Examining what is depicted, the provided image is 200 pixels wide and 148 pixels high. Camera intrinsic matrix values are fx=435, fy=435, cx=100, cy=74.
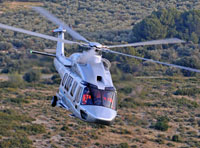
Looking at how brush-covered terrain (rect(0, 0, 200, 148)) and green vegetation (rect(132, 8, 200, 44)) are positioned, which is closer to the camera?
brush-covered terrain (rect(0, 0, 200, 148))

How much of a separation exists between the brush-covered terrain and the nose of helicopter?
10.3ft

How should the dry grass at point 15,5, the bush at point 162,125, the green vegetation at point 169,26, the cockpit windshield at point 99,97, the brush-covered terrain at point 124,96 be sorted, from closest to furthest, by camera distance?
the cockpit windshield at point 99,97, the brush-covered terrain at point 124,96, the bush at point 162,125, the green vegetation at point 169,26, the dry grass at point 15,5

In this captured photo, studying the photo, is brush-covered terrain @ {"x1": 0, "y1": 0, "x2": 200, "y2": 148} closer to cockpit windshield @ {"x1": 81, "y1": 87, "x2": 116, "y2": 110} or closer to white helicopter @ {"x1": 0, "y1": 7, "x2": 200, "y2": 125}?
white helicopter @ {"x1": 0, "y1": 7, "x2": 200, "y2": 125}

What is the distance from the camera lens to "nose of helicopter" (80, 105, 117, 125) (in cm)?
1738

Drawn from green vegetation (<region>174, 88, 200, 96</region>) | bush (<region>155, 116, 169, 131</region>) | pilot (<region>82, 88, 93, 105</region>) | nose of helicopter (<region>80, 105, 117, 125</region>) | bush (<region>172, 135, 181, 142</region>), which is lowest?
bush (<region>172, 135, 181, 142</region>)

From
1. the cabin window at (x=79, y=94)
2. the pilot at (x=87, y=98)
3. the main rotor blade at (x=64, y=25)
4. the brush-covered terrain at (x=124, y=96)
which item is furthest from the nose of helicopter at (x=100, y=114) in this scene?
the main rotor blade at (x=64, y=25)

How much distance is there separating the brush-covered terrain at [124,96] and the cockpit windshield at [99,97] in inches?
99.1

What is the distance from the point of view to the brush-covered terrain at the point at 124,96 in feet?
78.2

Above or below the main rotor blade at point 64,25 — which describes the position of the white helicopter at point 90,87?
below

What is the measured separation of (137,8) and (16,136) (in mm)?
53587

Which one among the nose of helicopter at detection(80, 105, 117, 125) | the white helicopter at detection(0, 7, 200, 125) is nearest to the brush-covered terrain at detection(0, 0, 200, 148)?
the white helicopter at detection(0, 7, 200, 125)

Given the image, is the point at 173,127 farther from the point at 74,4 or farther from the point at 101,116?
the point at 74,4

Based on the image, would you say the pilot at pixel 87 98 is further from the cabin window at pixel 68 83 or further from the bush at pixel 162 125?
the bush at pixel 162 125

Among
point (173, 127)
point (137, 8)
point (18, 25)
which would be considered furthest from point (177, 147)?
point (137, 8)
